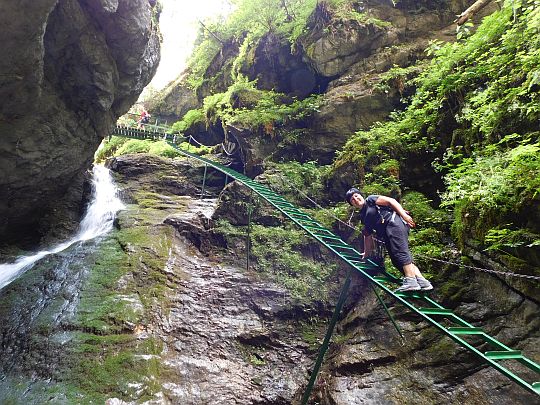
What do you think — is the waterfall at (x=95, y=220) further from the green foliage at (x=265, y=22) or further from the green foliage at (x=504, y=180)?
the green foliage at (x=504, y=180)

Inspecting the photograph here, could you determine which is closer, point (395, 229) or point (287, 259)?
point (395, 229)

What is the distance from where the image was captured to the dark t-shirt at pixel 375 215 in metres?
5.00

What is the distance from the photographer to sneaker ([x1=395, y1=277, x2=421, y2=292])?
4.46m

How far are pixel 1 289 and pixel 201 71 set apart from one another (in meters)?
19.1

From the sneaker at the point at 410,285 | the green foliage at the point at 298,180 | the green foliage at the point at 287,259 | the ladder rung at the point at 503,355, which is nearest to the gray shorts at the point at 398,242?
the sneaker at the point at 410,285

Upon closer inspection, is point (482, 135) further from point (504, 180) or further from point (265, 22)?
point (265, 22)

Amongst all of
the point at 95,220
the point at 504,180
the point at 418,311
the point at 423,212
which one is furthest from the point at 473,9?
the point at 95,220

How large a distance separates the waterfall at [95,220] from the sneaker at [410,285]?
8906 millimetres

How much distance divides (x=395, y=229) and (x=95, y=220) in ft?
36.3

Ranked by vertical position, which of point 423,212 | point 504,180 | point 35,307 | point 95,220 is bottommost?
point 35,307

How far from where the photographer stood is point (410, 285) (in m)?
4.49

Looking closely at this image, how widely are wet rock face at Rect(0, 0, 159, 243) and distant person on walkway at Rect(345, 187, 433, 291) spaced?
259 inches

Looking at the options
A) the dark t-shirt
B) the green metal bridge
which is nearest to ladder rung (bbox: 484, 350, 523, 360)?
the green metal bridge

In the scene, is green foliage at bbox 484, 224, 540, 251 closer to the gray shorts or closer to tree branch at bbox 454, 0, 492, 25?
the gray shorts
